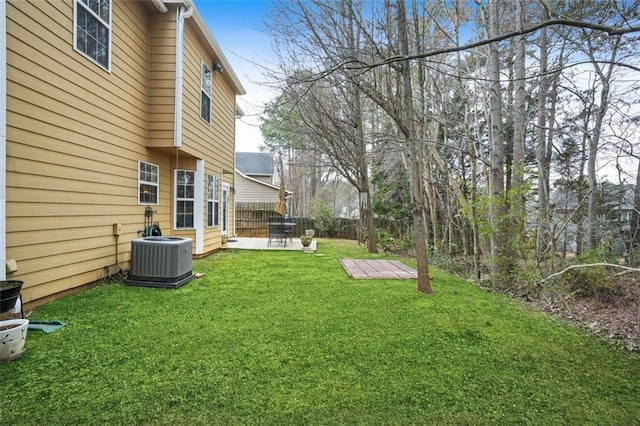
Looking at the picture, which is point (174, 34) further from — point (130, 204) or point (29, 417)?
point (29, 417)

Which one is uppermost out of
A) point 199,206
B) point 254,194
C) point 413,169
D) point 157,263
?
point 254,194

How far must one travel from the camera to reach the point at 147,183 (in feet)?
19.9

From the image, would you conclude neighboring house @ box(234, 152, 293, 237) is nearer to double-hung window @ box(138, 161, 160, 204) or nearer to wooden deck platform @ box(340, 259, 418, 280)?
wooden deck platform @ box(340, 259, 418, 280)

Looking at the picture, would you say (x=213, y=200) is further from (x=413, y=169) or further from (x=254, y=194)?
(x=254, y=194)

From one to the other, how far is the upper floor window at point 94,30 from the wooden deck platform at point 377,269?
5175 millimetres

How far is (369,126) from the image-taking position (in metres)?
11.5

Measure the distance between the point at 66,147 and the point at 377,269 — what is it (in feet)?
17.4

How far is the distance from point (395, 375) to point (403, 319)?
1.25 metres

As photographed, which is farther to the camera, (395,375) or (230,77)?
(230,77)

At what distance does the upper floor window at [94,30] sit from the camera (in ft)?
13.6

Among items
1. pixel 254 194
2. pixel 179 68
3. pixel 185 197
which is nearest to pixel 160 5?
pixel 179 68

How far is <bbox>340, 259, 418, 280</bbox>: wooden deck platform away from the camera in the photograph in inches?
221

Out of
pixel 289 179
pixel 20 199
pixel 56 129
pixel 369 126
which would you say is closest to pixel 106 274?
pixel 20 199

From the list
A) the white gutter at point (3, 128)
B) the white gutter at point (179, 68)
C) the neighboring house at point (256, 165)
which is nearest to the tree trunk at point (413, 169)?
the white gutter at point (179, 68)
